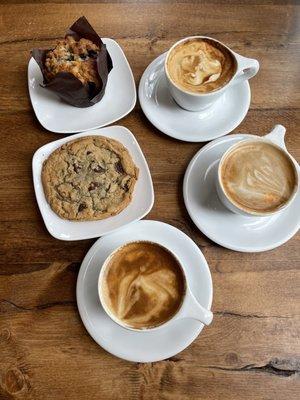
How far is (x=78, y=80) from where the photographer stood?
3.89 ft

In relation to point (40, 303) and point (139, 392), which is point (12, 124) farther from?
point (139, 392)

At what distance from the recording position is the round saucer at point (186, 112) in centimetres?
126

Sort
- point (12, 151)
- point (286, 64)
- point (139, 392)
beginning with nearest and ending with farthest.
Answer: point (139, 392) < point (12, 151) < point (286, 64)

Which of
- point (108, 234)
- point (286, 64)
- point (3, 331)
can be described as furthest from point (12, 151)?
point (286, 64)

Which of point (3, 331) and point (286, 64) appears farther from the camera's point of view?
point (286, 64)

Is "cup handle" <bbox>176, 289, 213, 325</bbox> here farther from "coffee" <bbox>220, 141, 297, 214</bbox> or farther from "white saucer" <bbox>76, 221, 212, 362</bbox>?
"coffee" <bbox>220, 141, 297, 214</bbox>

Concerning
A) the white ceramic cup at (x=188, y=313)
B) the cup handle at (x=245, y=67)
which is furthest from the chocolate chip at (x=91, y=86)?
the white ceramic cup at (x=188, y=313)

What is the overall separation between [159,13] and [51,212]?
2.22ft

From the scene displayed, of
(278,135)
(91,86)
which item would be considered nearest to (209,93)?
(278,135)

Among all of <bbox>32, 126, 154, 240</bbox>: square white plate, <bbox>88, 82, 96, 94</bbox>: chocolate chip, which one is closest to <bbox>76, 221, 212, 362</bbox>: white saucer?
<bbox>32, 126, 154, 240</bbox>: square white plate

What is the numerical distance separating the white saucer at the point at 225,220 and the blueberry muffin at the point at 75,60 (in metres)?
0.35

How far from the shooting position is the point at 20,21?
4.52ft

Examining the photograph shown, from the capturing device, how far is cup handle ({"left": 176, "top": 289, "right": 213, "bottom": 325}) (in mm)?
1009

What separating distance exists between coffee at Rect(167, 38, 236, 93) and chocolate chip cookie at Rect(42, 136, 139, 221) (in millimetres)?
241
